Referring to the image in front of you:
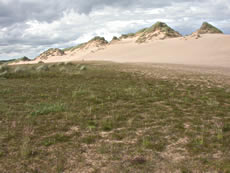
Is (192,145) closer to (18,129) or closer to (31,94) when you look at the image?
(18,129)

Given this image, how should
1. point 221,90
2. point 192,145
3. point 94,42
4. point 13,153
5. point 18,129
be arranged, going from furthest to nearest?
point 94,42 → point 221,90 → point 18,129 → point 192,145 → point 13,153

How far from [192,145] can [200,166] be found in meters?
0.97

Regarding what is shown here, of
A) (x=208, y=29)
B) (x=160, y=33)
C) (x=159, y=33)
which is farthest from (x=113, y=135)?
(x=159, y=33)

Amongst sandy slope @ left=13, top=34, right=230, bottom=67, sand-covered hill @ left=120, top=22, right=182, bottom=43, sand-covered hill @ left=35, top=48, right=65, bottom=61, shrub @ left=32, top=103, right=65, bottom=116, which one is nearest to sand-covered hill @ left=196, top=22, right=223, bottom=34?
sand-covered hill @ left=120, top=22, right=182, bottom=43

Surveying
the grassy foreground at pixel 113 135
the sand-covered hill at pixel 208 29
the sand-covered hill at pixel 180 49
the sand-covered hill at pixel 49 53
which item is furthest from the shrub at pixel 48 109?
the sand-covered hill at pixel 49 53

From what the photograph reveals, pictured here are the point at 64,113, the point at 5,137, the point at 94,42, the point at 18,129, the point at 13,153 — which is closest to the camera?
the point at 13,153

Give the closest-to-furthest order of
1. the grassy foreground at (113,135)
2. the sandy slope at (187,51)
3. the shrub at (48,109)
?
the grassy foreground at (113,135) → the shrub at (48,109) → the sandy slope at (187,51)

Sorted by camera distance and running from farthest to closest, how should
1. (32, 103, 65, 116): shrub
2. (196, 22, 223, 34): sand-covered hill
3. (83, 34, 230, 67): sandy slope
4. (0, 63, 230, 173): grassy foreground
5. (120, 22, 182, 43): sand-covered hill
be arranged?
(120, 22, 182, 43): sand-covered hill < (196, 22, 223, 34): sand-covered hill < (83, 34, 230, 67): sandy slope < (32, 103, 65, 116): shrub < (0, 63, 230, 173): grassy foreground

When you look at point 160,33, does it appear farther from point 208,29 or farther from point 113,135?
point 113,135

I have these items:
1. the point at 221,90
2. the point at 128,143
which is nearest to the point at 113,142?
the point at 128,143

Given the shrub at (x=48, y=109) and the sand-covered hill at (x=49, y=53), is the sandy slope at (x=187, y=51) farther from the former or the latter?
the sand-covered hill at (x=49, y=53)

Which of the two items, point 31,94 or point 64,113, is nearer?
point 64,113

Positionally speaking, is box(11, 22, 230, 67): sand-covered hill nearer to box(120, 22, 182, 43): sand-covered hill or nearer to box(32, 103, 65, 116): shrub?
box(120, 22, 182, 43): sand-covered hill

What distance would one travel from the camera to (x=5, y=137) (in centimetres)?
596
